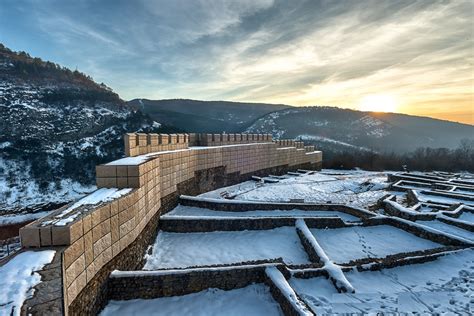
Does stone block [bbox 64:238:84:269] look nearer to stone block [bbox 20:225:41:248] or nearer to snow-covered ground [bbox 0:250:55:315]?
snow-covered ground [bbox 0:250:55:315]

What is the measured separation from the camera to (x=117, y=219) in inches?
216

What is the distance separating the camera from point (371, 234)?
31.8ft

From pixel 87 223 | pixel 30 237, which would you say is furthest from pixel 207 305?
pixel 30 237

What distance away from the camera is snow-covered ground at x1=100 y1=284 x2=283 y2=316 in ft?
17.5

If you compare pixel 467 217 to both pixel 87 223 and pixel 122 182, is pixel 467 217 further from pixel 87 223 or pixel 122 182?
pixel 87 223

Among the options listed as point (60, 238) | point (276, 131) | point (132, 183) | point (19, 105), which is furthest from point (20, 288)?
point (276, 131)

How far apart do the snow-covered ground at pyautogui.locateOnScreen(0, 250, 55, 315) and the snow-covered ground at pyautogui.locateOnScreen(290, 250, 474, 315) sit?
487cm

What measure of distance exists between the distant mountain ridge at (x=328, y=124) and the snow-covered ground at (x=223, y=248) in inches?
2808

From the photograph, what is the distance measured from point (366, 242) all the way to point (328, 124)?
105 metres

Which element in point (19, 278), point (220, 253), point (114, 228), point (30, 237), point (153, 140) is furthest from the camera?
point (153, 140)

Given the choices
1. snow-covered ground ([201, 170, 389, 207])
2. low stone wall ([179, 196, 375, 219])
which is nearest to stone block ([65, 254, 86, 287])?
low stone wall ([179, 196, 375, 219])

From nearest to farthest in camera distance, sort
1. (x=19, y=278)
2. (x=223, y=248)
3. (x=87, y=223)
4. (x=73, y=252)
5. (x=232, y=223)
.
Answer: (x=19, y=278) < (x=73, y=252) < (x=87, y=223) < (x=223, y=248) < (x=232, y=223)

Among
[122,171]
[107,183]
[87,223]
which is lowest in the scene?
[87,223]

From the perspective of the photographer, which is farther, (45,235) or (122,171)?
(122,171)
